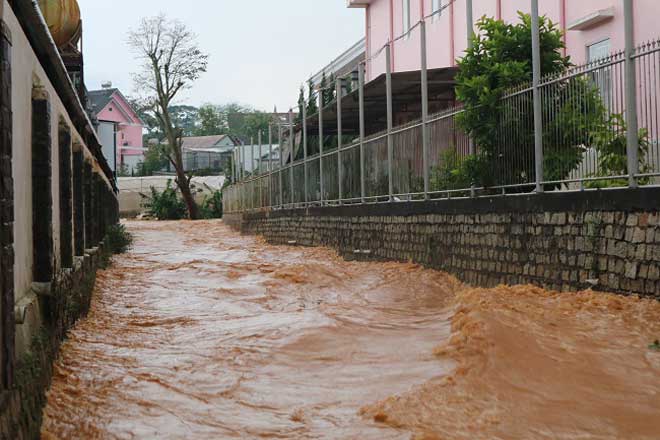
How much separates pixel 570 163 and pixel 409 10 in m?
16.2

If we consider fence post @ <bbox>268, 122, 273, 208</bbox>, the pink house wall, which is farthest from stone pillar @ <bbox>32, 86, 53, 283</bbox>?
the pink house wall

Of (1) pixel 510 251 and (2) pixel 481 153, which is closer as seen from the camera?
(1) pixel 510 251

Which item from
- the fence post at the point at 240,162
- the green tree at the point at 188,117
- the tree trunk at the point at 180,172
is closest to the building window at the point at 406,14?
the fence post at the point at 240,162

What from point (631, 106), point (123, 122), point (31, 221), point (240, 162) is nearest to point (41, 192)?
point (31, 221)

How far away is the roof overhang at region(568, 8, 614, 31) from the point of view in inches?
543

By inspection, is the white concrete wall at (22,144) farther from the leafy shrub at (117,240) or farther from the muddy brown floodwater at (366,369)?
the leafy shrub at (117,240)

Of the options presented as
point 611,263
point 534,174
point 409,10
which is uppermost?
point 409,10

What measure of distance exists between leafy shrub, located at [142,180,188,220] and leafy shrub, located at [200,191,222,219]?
5.97 ft

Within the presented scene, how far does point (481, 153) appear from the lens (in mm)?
11547

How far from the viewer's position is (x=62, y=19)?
42.2ft

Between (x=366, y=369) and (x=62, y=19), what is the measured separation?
27.1 ft

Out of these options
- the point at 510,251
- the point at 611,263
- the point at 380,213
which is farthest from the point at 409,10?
the point at 611,263

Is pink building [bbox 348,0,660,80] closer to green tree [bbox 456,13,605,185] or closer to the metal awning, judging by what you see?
the metal awning

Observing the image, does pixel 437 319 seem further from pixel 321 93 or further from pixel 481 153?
pixel 321 93
